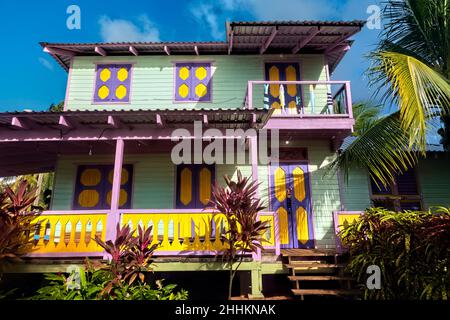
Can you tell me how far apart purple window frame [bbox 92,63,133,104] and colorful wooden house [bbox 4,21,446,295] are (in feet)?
0.13

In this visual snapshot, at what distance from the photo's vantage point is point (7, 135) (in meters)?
6.97

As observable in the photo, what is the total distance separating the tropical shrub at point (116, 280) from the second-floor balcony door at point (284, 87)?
564 cm

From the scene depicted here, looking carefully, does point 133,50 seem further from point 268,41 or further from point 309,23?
point 309,23

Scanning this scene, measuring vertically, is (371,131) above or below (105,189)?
above

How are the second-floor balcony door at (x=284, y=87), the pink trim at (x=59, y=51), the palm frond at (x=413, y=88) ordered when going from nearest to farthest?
the palm frond at (x=413, y=88)
the second-floor balcony door at (x=284, y=87)
the pink trim at (x=59, y=51)

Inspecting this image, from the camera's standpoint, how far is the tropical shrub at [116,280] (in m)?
4.88

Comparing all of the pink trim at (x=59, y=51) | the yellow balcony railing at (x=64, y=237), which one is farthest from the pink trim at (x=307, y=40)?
the yellow balcony railing at (x=64, y=237)

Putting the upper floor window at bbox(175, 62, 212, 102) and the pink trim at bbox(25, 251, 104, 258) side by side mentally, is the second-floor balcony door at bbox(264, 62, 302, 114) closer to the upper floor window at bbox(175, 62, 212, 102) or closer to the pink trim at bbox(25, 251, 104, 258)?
the upper floor window at bbox(175, 62, 212, 102)

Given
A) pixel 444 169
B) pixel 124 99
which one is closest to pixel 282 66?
pixel 124 99

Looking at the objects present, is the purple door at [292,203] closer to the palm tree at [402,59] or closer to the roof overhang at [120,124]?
the palm tree at [402,59]

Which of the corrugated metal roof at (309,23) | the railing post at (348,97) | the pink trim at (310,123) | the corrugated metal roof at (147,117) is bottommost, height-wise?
the corrugated metal roof at (147,117)

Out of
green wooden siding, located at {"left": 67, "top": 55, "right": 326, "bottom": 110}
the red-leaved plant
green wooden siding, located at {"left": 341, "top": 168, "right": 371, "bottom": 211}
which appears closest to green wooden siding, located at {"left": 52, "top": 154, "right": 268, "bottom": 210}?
green wooden siding, located at {"left": 67, "top": 55, "right": 326, "bottom": 110}
